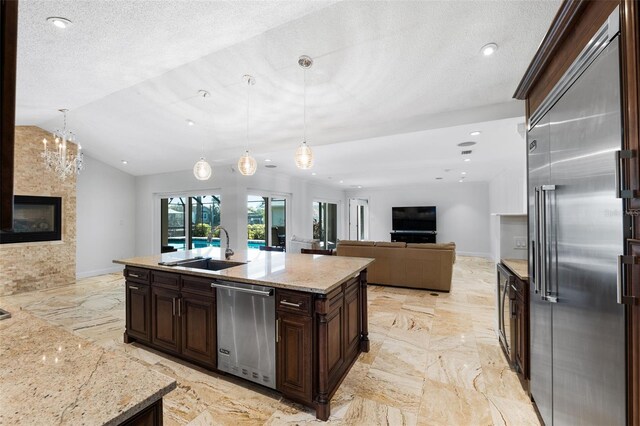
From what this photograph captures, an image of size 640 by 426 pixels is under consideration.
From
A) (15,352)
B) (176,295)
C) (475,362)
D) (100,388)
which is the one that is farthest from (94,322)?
(475,362)

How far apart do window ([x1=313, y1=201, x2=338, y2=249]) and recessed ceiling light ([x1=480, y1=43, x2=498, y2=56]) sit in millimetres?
6945

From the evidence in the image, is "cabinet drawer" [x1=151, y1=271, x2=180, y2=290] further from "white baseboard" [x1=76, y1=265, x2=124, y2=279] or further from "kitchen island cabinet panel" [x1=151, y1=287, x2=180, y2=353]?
"white baseboard" [x1=76, y1=265, x2=124, y2=279]

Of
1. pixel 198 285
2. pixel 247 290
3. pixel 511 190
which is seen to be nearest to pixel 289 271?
pixel 247 290

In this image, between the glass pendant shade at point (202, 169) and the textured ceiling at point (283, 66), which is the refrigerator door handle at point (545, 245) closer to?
the textured ceiling at point (283, 66)

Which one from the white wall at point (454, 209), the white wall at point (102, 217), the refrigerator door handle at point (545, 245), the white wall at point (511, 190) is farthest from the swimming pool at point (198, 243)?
the refrigerator door handle at point (545, 245)

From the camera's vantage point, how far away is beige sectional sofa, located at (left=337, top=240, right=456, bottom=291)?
4.83m

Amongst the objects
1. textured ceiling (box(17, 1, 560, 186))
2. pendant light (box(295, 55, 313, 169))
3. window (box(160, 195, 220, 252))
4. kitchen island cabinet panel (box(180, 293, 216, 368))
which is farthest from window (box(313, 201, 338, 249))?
kitchen island cabinet panel (box(180, 293, 216, 368))

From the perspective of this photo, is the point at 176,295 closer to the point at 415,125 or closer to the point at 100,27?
the point at 100,27

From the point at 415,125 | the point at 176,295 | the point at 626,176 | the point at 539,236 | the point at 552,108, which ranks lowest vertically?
the point at 176,295

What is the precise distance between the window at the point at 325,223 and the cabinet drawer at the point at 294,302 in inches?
280

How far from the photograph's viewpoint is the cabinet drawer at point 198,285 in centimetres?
233

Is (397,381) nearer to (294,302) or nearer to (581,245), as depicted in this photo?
(294,302)

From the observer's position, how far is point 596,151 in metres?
1.15

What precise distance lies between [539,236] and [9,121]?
231 centimetres
